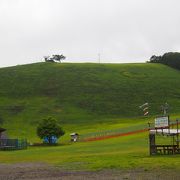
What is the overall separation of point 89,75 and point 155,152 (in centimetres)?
11179

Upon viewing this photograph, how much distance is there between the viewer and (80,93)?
13338cm

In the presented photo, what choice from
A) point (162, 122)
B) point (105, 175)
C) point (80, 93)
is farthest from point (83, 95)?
point (105, 175)

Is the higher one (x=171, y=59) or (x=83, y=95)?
(x=171, y=59)

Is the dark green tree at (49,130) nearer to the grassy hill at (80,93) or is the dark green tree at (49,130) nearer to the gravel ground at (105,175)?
the grassy hill at (80,93)

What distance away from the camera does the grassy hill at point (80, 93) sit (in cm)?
11369

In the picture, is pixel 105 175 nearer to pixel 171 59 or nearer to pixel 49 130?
pixel 49 130

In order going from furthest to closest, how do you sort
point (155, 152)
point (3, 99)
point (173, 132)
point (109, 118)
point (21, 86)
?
point (21, 86) < point (3, 99) < point (109, 118) < point (173, 132) < point (155, 152)

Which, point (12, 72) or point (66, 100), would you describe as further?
point (12, 72)

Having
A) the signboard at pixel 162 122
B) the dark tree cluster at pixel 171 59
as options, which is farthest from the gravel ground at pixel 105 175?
the dark tree cluster at pixel 171 59

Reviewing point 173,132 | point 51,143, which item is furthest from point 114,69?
point 173,132

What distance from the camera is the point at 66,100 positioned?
127062 mm

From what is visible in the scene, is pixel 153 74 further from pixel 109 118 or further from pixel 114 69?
pixel 109 118

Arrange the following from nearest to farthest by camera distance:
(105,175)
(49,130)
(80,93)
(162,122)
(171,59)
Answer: (105,175) < (162,122) < (49,130) < (80,93) < (171,59)

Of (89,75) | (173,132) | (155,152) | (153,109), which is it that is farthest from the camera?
(89,75)
